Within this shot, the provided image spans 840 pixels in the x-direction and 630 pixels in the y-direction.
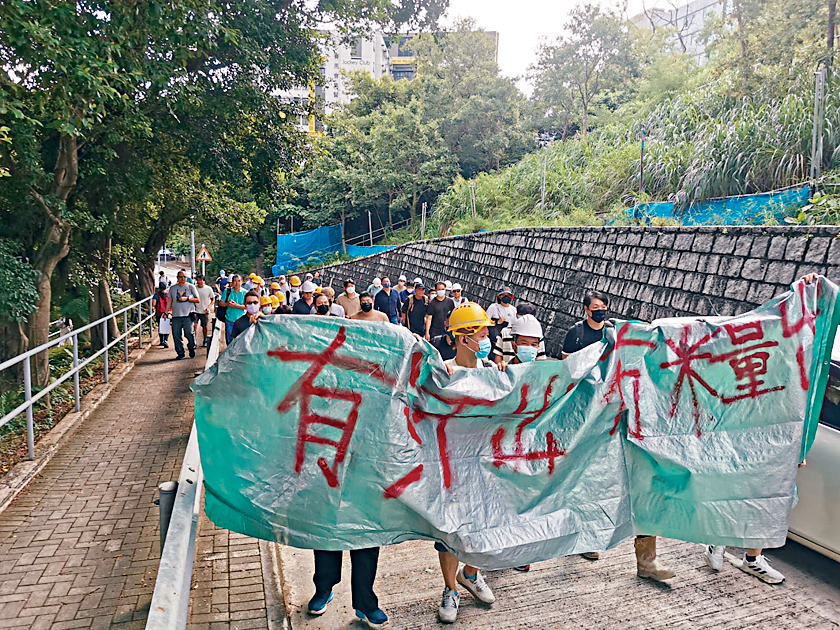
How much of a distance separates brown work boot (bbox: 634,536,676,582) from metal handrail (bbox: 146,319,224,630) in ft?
9.23

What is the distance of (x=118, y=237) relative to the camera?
18156mm

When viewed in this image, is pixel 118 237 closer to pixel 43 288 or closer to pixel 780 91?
pixel 43 288

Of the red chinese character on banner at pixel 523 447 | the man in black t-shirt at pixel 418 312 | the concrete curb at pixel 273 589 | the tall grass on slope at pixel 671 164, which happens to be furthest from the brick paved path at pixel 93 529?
the tall grass on slope at pixel 671 164

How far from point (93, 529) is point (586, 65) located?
31937mm

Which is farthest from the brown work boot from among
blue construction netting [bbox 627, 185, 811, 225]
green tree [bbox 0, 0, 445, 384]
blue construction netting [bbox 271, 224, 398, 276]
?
blue construction netting [bbox 271, 224, 398, 276]

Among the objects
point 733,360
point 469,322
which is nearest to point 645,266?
point 733,360

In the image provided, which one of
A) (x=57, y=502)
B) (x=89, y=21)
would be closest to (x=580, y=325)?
(x=57, y=502)

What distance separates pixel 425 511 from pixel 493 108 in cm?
3264

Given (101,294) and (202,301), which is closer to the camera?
(202,301)

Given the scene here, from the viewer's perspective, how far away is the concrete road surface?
12.5ft

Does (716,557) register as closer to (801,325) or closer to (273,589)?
(801,325)

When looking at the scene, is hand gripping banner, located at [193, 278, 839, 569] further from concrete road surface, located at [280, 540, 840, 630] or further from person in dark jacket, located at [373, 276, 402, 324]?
person in dark jacket, located at [373, 276, 402, 324]

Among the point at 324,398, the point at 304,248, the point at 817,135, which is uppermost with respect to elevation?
the point at 817,135

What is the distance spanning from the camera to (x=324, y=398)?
3471mm
